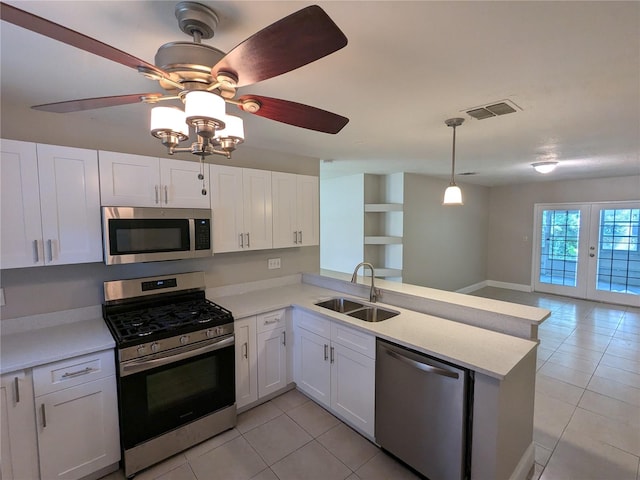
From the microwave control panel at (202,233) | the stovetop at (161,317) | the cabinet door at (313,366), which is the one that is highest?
the microwave control panel at (202,233)

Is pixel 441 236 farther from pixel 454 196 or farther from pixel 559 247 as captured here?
pixel 454 196

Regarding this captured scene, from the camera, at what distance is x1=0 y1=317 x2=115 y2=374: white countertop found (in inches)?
66.7

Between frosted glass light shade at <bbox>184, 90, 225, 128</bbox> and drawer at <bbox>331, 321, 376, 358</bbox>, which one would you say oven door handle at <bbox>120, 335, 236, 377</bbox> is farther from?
frosted glass light shade at <bbox>184, 90, 225, 128</bbox>

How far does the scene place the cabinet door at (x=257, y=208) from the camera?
114 inches

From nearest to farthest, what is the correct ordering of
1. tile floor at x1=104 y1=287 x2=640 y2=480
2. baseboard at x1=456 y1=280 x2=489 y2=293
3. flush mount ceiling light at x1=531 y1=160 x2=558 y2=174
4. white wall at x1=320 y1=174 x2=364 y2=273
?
tile floor at x1=104 y1=287 x2=640 y2=480 → flush mount ceiling light at x1=531 y1=160 x2=558 y2=174 → white wall at x1=320 y1=174 x2=364 y2=273 → baseboard at x1=456 y1=280 x2=489 y2=293

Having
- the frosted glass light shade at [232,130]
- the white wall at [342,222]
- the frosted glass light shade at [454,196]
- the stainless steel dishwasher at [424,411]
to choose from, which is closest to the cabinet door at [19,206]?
the frosted glass light shade at [232,130]

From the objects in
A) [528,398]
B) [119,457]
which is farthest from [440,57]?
[119,457]

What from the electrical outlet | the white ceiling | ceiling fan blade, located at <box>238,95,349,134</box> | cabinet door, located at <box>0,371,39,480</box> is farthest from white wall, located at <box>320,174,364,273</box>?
cabinet door, located at <box>0,371,39,480</box>

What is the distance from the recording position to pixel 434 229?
18.9 feet

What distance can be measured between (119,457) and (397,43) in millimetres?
2938

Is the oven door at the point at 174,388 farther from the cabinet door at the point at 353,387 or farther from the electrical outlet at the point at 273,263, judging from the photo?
the electrical outlet at the point at 273,263

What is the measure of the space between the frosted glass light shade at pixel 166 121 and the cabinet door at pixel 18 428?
159 centimetres

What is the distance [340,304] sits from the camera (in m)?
2.98

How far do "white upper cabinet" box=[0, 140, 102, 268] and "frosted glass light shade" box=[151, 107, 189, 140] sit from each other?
3.75ft
